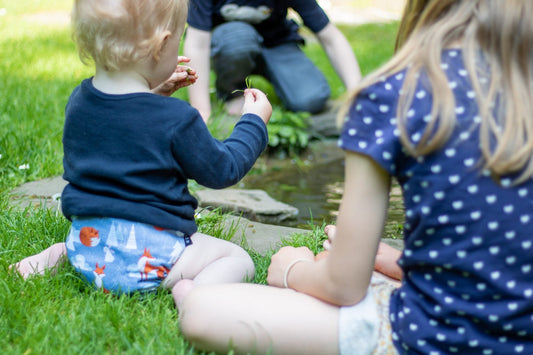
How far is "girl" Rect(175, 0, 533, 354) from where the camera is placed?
1.06 meters

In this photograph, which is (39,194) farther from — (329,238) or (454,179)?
(454,179)

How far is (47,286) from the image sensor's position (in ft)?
5.21

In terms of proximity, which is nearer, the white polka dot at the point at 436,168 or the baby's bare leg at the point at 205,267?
the white polka dot at the point at 436,168

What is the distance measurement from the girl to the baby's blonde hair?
59cm

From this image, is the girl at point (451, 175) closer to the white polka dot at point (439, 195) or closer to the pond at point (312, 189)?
the white polka dot at point (439, 195)

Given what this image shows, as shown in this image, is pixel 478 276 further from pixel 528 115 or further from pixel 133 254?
pixel 133 254

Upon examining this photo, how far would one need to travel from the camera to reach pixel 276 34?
13.6ft

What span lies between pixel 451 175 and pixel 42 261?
1.14 metres

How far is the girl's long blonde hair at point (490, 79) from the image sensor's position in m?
1.04

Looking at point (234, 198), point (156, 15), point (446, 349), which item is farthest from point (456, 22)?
point (234, 198)

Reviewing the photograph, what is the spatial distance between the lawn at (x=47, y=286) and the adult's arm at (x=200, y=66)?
12.3 inches

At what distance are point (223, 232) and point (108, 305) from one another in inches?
28.4

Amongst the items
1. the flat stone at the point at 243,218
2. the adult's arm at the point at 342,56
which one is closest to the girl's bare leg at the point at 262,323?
the flat stone at the point at 243,218

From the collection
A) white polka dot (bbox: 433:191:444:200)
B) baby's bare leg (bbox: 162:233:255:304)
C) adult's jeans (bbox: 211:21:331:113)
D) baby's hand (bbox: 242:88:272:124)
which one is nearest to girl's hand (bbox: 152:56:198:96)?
baby's hand (bbox: 242:88:272:124)
